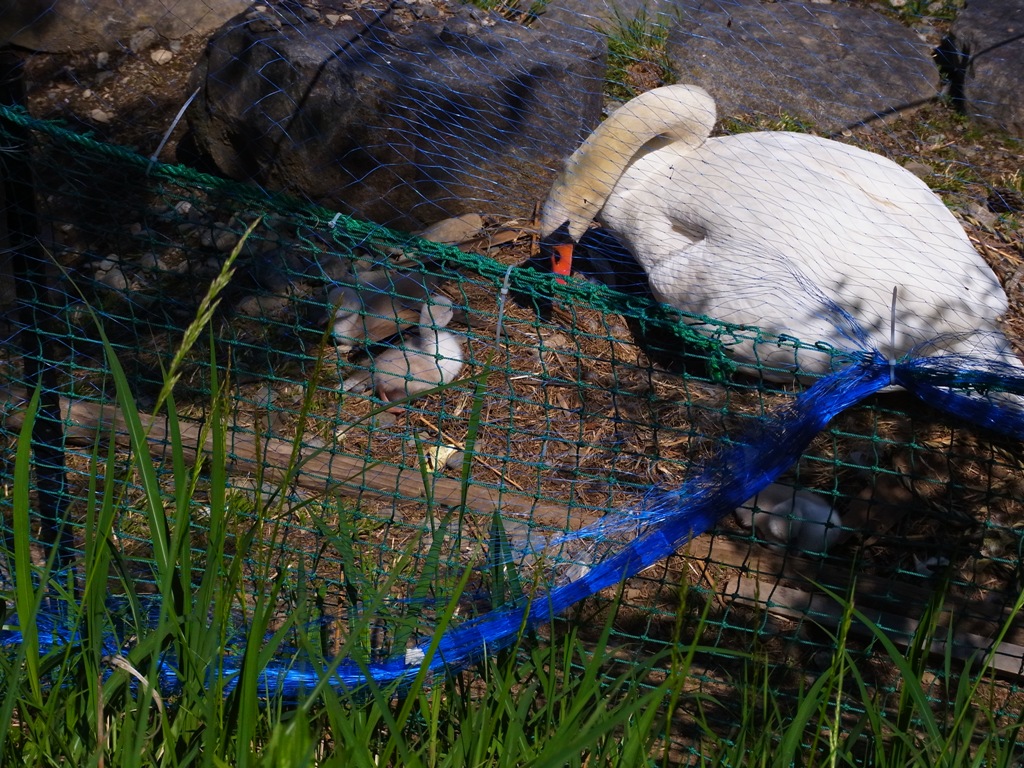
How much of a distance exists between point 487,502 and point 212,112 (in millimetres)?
2498

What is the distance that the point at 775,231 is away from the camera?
10.1ft

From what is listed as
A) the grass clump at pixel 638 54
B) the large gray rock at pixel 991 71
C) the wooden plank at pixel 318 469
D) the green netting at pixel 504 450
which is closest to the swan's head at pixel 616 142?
the green netting at pixel 504 450

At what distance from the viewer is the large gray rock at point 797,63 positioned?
416 cm

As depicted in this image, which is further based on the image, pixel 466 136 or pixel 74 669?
pixel 466 136

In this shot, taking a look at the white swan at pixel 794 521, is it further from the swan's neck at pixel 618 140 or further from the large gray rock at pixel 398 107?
the large gray rock at pixel 398 107

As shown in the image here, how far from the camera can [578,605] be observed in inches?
82.0

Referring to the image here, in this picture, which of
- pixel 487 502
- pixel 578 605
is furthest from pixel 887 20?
pixel 578 605

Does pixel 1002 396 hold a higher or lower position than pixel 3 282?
higher

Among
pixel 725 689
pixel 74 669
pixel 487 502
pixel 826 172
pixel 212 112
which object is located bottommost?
pixel 725 689

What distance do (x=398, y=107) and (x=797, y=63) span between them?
185 cm

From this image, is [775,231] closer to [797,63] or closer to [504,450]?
[504,450]

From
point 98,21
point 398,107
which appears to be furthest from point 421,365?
point 98,21

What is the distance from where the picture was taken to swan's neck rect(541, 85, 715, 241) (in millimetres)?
3389

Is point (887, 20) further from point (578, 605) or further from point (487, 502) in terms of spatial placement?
point (578, 605)
